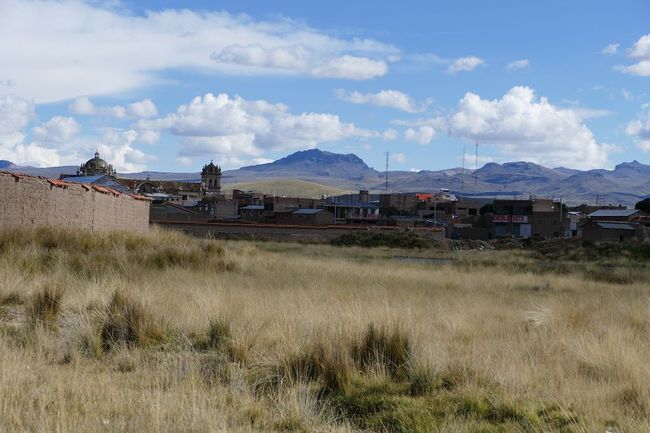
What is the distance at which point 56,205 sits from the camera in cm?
2503

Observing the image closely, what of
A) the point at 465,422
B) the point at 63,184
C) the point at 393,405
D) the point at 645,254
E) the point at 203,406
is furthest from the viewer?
the point at 645,254

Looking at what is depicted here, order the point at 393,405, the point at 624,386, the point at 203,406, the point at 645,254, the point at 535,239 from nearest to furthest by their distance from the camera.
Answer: the point at 203,406
the point at 393,405
the point at 624,386
the point at 645,254
the point at 535,239

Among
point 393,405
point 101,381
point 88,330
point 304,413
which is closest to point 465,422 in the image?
point 393,405

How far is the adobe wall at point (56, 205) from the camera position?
850 inches

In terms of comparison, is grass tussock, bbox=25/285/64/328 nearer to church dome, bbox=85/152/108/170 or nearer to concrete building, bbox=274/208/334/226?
concrete building, bbox=274/208/334/226

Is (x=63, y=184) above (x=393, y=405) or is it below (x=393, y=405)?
above

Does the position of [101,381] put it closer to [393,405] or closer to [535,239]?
[393,405]

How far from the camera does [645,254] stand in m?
61.2

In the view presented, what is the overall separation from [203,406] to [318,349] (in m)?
2.34

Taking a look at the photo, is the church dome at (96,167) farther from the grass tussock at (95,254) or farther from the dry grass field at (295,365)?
the dry grass field at (295,365)

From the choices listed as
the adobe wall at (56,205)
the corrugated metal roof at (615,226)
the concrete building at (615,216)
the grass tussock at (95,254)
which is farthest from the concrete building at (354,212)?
the grass tussock at (95,254)

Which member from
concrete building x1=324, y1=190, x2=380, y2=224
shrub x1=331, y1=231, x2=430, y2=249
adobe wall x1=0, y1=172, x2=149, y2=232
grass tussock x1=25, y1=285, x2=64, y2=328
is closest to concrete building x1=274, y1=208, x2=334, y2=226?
concrete building x1=324, y1=190, x2=380, y2=224

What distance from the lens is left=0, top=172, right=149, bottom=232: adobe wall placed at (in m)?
21.6

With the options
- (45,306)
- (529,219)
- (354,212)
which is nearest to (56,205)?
(45,306)
